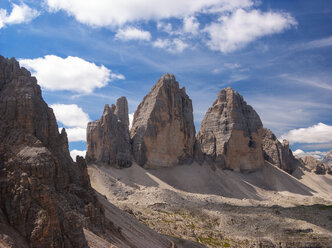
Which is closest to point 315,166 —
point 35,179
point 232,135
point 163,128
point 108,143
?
point 232,135

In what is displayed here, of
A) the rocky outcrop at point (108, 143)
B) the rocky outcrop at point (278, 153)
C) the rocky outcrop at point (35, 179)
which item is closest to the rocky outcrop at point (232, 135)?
the rocky outcrop at point (278, 153)

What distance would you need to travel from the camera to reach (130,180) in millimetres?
81625

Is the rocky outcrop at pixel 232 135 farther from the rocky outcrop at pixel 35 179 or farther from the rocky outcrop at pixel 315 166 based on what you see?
the rocky outcrop at pixel 35 179

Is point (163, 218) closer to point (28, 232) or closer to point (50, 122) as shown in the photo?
point (50, 122)

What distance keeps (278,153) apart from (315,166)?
15710 millimetres

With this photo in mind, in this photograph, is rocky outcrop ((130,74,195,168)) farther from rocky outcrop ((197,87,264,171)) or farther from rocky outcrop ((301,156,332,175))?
rocky outcrop ((301,156,332,175))

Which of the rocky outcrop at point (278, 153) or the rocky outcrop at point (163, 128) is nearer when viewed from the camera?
the rocky outcrop at point (163, 128)

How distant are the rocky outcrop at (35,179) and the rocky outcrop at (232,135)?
7329 centimetres

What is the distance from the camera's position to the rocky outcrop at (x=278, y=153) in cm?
12369

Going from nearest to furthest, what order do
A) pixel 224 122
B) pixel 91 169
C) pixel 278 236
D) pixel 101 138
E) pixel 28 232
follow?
pixel 28 232 → pixel 278 236 → pixel 91 169 → pixel 101 138 → pixel 224 122

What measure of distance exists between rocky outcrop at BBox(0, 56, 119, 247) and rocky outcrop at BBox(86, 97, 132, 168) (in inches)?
1755

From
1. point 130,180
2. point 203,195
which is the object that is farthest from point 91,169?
point 203,195

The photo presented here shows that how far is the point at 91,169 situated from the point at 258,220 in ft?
124

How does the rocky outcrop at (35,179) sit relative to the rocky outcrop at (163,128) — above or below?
Answer: below
